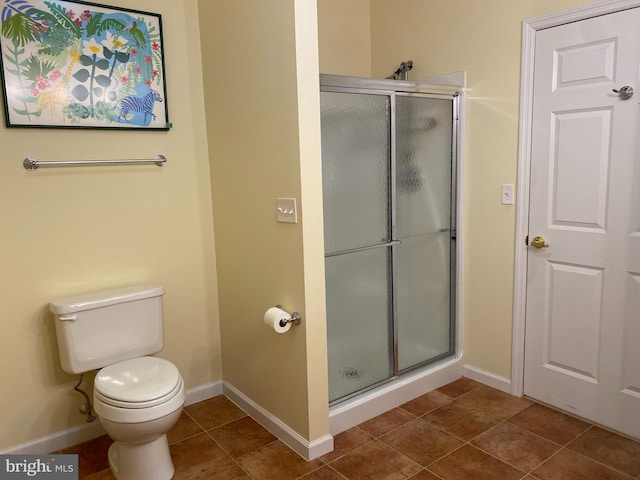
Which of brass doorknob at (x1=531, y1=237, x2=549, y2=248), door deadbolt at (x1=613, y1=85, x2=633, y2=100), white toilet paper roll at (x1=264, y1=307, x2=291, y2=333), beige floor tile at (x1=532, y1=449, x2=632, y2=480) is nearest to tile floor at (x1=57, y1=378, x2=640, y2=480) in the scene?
beige floor tile at (x1=532, y1=449, x2=632, y2=480)

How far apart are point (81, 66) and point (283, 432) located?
2012mm

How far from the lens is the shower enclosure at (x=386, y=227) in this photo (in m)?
→ 2.38

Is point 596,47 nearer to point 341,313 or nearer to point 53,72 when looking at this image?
point 341,313

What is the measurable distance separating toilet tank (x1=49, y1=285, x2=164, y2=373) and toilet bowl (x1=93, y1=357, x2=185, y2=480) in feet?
0.38

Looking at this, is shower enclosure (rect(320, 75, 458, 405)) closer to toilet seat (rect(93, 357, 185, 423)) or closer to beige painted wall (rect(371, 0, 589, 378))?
beige painted wall (rect(371, 0, 589, 378))

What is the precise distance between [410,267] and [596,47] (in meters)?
1.43

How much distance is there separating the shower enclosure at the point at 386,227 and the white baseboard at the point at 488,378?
171 millimetres

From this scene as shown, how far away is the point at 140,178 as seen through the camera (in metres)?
2.46

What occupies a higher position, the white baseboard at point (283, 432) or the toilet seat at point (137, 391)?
the toilet seat at point (137, 391)

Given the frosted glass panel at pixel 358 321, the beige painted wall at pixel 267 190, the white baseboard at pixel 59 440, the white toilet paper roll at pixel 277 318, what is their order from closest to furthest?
the beige painted wall at pixel 267 190, the white toilet paper roll at pixel 277 318, the white baseboard at pixel 59 440, the frosted glass panel at pixel 358 321

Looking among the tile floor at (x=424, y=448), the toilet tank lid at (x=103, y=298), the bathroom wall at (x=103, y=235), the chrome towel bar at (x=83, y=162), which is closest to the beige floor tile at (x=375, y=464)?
the tile floor at (x=424, y=448)

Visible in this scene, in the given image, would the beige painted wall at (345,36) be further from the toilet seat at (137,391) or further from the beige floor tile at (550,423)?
the beige floor tile at (550,423)

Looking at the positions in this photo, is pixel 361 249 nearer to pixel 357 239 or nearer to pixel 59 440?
pixel 357 239

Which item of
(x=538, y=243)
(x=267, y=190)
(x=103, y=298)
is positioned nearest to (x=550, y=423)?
(x=538, y=243)
